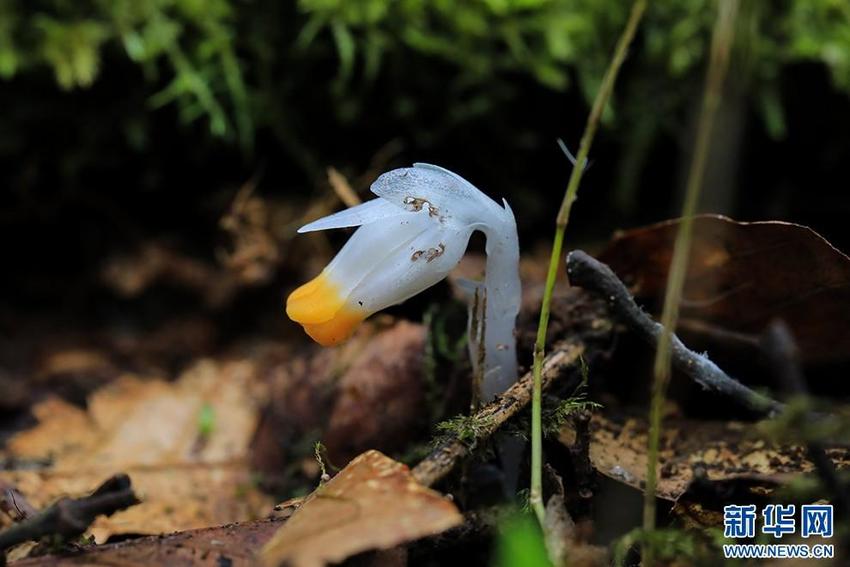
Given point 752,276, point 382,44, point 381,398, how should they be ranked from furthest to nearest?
1. point 382,44
2. point 381,398
3. point 752,276

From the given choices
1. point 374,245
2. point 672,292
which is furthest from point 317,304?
point 672,292

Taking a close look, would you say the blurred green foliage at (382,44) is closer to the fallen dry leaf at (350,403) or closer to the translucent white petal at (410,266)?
the fallen dry leaf at (350,403)

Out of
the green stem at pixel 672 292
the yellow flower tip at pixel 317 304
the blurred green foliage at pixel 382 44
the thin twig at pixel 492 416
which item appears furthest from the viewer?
the blurred green foliage at pixel 382 44

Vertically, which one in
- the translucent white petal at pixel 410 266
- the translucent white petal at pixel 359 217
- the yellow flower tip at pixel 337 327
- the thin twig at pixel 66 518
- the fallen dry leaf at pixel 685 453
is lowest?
the thin twig at pixel 66 518

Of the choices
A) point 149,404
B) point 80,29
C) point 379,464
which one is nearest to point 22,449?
point 149,404

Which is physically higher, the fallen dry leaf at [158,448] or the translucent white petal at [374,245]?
Result: the translucent white petal at [374,245]

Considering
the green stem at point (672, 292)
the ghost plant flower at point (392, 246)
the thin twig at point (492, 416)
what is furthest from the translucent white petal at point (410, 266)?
the green stem at point (672, 292)

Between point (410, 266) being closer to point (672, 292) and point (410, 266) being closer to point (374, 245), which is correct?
point (374, 245)

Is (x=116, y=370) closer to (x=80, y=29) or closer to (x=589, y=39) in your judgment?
(x=80, y=29)
